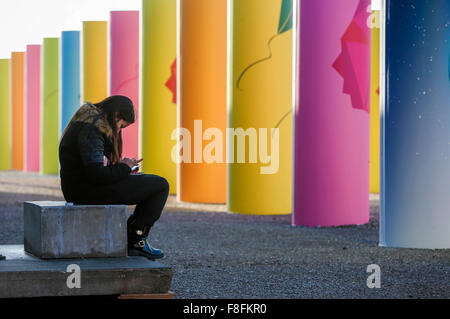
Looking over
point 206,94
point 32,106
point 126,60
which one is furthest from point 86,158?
point 32,106

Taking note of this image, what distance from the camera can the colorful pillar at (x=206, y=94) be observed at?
1420cm

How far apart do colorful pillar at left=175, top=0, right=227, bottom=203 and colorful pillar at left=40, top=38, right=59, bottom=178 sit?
11533mm

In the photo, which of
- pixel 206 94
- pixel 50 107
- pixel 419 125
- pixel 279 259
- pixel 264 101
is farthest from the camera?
pixel 50 107

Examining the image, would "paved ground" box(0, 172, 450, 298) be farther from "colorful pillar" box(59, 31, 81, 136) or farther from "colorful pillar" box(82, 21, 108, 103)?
"colorful pillar" box(59, 31, 81, 136)

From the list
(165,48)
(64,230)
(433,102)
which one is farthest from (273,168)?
(64,230)

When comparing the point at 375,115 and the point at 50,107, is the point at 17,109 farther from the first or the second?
the point at 375,115

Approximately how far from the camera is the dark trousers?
217 inches

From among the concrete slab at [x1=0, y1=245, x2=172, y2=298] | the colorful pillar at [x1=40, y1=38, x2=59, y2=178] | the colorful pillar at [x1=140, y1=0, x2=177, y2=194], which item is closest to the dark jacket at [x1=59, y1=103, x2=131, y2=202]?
the concrete slab at [x1=0, y1=245, x2=172, y2=298]

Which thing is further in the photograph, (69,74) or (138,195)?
(69,74)

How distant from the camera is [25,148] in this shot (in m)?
27.8

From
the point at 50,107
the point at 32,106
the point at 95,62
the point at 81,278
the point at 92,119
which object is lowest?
the point at 81,278

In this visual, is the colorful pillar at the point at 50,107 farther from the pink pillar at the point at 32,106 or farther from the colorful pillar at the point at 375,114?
the colorful pillar at the point at 375,114

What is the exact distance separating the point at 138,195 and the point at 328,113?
5.02m

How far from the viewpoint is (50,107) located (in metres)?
25.7
